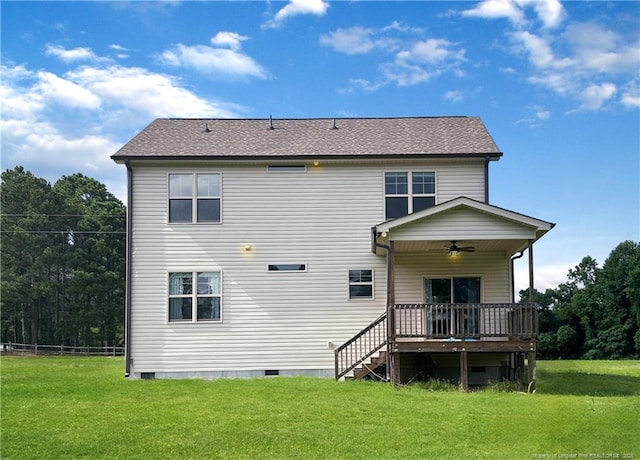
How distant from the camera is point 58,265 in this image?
146ft

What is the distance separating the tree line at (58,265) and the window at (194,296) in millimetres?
26663

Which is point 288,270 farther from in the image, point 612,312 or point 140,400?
point 612,312

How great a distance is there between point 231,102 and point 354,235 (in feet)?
25.6

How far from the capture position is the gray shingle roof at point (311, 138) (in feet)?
59.7

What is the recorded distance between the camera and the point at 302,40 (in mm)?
18984

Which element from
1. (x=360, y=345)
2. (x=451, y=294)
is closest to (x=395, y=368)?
(x=360, y=345)

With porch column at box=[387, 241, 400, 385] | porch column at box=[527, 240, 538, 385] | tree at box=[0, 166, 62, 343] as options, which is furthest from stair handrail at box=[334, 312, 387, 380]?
tree at box=[0, 166, 62, 343]

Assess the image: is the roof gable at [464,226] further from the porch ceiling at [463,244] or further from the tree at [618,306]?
the tree at [618,306]

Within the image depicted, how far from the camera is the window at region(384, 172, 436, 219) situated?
18281 mm

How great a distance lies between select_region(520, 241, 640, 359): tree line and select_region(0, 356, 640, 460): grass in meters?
28.6

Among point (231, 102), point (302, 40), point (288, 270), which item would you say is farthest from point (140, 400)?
point (231, 102)

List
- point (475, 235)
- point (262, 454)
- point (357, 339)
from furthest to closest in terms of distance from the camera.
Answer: point (357, 339) < point (475, 235) < point (262, 454)

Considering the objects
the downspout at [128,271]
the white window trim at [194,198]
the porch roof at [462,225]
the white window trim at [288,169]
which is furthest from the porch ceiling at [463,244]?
the downspout at [128,271]

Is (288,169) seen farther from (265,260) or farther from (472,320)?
(472,320)
